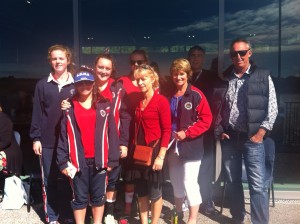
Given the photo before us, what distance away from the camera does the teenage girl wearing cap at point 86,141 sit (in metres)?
2.88

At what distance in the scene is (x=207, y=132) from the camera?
355 cm

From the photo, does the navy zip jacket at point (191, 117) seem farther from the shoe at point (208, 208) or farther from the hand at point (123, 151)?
the shoe at point (208, 208)

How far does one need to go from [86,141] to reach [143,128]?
0.49 m

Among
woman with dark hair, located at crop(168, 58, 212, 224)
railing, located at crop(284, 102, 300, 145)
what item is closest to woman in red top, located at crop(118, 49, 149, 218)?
woman with dark hair, located at crop(168, 58, 212, 224)

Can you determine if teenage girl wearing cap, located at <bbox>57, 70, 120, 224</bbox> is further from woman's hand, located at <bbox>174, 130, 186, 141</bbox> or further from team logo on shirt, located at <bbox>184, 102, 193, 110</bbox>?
team logo on shirt, located at <bbox>184, 102, 193, 110</bbox>

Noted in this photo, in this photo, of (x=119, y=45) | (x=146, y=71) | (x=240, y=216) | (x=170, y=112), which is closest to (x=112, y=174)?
(x=170, y=112)

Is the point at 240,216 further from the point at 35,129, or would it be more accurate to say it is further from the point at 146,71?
the point at 35,129

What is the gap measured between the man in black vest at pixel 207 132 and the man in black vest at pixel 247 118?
10.4 inches

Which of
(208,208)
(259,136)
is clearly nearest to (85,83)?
(259,136)

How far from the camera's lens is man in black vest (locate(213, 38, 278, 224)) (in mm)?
3006

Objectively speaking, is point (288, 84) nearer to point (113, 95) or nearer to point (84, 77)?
point (113, 95)

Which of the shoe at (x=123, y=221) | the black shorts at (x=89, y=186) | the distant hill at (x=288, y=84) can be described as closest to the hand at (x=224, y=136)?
the black shorts at (x=89, y=186)

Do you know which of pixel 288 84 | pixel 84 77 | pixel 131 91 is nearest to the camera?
pixel 84 77

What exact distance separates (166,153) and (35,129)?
1.24 metres
